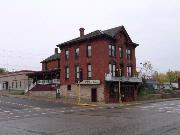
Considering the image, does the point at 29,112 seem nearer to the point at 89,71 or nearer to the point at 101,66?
the point at 101,66

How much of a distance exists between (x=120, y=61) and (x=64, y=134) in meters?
38.8

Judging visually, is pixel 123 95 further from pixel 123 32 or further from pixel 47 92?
pixel 47 92

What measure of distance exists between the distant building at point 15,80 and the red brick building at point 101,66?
21949 millimetres

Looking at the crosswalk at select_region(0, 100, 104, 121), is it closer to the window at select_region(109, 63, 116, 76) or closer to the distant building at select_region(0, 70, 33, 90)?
the window at select_region(109, 63, 116, 76)

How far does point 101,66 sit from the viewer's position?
1906 inches

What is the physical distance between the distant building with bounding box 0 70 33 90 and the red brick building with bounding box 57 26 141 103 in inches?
864

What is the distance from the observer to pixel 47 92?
59.0 metres

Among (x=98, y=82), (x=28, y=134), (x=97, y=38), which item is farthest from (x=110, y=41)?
(x=28, y=134)

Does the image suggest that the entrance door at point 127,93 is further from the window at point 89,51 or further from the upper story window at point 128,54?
the window at point 89,51

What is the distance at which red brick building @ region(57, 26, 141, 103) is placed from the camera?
159ft

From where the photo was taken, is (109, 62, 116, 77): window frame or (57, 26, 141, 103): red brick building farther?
(109, 62, 116, 77): window frame

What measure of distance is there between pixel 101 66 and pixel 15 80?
38482 mm

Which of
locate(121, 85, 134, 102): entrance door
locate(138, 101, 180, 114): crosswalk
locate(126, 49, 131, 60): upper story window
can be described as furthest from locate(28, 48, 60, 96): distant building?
locate(138, 101, 180, 114): crosswalk

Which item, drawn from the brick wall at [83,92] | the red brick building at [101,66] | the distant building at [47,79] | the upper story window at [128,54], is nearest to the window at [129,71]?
the red brick building at [101,66]
